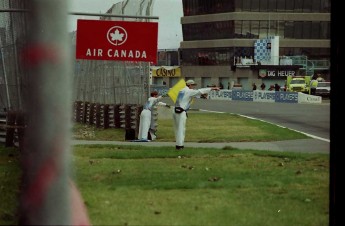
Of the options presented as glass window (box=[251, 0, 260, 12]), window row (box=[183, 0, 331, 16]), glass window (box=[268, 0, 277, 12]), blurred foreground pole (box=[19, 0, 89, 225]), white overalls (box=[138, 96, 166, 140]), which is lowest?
white overalls (box=[138, 96, 166, 140])

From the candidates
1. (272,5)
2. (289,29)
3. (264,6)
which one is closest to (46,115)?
(272,5)

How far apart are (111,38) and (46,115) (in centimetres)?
110

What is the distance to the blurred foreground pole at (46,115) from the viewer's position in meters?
1.73

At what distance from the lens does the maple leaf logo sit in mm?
A: 2775

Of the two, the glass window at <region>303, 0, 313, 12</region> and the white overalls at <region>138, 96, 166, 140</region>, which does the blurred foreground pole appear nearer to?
the glass window at <region>303, 0, 313, 12</region>

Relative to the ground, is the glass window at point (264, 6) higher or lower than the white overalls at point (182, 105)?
higher

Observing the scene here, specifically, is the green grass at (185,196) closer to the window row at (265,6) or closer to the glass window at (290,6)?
the window row at (265,6)

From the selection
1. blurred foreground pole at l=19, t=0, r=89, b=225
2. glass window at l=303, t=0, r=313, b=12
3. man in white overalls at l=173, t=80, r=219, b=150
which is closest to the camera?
blurred foreground pole at l=19, t=0, r=89, b=225

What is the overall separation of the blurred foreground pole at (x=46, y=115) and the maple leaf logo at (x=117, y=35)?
3.23ft

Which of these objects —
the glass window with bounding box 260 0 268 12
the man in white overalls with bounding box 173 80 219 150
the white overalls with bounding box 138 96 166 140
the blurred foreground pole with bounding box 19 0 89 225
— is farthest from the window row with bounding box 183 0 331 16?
the white overalls with bounding box 138 96 166 140

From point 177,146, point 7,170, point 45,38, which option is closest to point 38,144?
point 45,38

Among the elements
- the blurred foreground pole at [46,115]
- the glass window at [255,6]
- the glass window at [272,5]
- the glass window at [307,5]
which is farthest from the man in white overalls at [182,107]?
the blurred foreground pole at [46,115]

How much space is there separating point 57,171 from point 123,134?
6.58 metres
